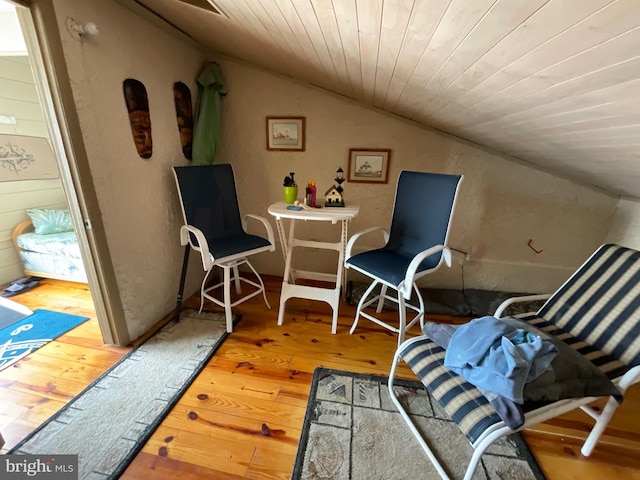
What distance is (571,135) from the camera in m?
1.14

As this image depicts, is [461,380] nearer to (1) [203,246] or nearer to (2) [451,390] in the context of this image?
(2) [451,390]

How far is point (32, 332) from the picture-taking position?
6.24 ft

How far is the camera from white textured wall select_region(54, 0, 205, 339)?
1.44 meters

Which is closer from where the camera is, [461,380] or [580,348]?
[461,380]

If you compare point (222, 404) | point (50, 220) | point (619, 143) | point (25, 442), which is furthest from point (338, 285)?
point (50, 220)

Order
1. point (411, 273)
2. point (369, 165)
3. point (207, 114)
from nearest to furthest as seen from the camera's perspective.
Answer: point (411, 273) → point (207, 114) → point (369, 165)

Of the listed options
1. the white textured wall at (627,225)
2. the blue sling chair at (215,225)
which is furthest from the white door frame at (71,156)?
the white textured wall at (627,225)

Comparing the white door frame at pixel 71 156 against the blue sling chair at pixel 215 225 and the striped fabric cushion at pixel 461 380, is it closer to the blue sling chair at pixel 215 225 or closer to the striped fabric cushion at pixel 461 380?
the blue sling chair at pixel 215 225

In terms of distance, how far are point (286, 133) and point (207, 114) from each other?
2.14 ft

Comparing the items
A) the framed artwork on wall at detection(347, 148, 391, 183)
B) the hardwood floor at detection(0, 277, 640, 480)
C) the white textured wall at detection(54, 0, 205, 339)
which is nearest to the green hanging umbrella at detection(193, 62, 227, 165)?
the white textured wall at detection(54, 0, 205, 339)

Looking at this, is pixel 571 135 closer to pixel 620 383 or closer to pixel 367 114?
pixel 620 383

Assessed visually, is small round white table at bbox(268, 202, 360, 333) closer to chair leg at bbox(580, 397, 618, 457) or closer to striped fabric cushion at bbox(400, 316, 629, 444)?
striped fabric cushion at bbox(400, 316, 629, 444)

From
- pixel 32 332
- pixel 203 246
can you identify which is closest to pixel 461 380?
pixel 203 246

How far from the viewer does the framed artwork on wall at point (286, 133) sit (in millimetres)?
2365
